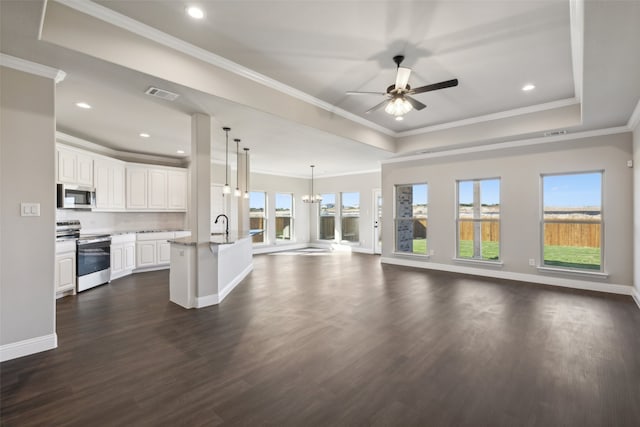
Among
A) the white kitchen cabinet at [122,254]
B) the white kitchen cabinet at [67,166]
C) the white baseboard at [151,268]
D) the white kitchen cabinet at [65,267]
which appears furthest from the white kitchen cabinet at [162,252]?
the white kitchen cabinet at [67,166]

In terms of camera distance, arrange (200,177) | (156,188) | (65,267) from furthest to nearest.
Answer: (156,188), (65,267), (200,177)

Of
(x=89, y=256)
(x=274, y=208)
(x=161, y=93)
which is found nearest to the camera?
(x=161, y=93)

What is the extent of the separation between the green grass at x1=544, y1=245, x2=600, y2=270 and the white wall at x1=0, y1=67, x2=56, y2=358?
24.2ft

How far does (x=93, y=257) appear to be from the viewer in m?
5.07

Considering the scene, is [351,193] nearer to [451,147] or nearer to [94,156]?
[451,147]

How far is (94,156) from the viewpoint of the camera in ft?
18.8

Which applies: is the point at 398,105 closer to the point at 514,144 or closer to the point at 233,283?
the point at 514,144

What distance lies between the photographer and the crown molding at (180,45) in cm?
251

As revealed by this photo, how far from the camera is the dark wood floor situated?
1.90 metres

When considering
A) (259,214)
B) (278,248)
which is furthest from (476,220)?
(259,214)

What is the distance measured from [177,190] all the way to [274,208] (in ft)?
11.2

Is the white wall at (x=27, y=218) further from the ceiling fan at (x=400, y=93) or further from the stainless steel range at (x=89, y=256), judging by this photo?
the ceiling fan at (x=400, y=93)

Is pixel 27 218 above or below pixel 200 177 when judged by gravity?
below

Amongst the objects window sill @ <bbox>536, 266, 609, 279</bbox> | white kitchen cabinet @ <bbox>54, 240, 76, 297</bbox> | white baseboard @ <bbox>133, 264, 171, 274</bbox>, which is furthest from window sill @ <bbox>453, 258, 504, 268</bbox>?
white kitchen cabinet @ <bbox>54, 240, 76, 297</bbox>
